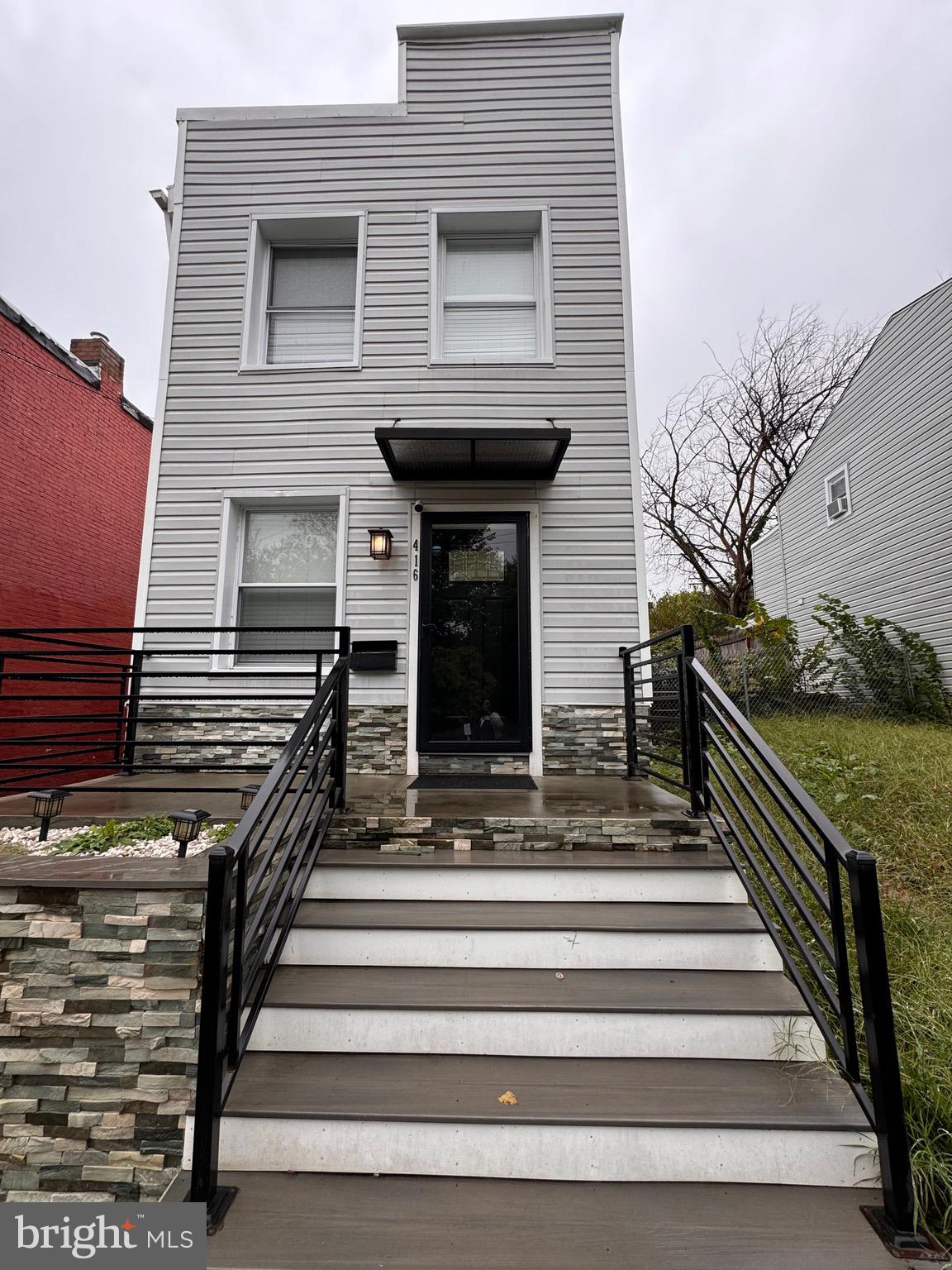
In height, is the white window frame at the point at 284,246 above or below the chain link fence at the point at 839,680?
above

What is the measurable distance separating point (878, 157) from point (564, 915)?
18.2 meters

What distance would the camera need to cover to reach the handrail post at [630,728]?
4.39 m

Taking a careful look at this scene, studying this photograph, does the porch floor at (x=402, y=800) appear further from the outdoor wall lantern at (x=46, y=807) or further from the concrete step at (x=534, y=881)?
the concrete step at (x=534, y=881)

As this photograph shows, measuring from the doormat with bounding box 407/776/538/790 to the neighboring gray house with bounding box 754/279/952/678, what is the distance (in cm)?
720

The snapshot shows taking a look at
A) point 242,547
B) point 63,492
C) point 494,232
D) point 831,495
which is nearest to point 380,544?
point 242,547

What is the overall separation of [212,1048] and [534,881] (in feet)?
4.38

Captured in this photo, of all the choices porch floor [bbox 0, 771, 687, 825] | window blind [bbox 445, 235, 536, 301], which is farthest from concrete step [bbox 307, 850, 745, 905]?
window blind [bbox 445, 235, 536, 301]

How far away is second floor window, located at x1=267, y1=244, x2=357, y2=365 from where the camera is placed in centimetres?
536

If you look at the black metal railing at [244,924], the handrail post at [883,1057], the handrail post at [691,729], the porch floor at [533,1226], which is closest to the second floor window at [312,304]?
the black metal railing at [244,924]

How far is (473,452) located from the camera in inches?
175

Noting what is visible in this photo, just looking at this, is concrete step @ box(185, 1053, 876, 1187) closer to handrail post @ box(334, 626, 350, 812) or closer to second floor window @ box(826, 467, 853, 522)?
handrail post @ box(334, 626, 350, 812)

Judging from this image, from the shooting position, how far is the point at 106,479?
8.12 metres

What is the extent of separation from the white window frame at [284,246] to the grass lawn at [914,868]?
519 cm

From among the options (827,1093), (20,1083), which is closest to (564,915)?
(827,1093)
